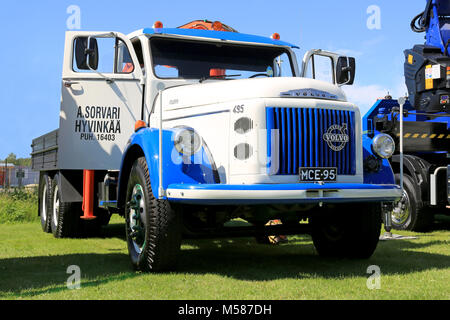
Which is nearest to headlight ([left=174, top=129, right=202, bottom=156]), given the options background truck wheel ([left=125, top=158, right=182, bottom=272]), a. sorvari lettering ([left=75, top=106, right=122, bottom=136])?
background truck wheel ([left=125, top=158, right=182, bottom=272])

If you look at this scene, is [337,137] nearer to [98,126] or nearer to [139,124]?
[139,124]

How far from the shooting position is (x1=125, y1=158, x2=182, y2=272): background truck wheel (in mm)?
5340

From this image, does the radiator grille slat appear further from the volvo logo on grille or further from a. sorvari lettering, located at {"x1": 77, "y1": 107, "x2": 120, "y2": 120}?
a. sorvari lettering, located at {"x1": 77, "y1": 107, "x2": 120, "y2": 120}

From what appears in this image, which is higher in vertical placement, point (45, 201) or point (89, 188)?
point (89, 188)

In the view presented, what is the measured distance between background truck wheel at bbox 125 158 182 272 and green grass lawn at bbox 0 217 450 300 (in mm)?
141

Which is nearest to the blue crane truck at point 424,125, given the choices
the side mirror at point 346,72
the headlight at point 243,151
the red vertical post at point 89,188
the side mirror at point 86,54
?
the side mirror at point 346,72

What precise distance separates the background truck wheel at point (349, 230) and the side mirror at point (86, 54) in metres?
2.97

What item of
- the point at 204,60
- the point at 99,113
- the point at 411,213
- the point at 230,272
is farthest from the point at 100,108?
the point at 411,213

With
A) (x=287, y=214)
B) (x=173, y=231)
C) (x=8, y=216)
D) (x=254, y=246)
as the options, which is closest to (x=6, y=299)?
(x=173, y=231)

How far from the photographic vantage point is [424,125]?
1038 cm

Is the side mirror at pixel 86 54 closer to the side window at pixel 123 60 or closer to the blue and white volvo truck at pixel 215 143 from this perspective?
the blue and white volvo truck at pixel 215 143

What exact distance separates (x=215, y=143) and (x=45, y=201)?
5.80m

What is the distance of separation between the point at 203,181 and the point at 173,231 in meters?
0.54
